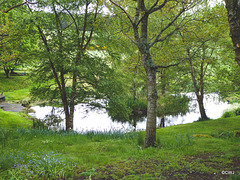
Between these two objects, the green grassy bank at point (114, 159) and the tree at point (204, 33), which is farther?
the tree at point (204, 33)

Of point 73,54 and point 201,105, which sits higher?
point 73,54

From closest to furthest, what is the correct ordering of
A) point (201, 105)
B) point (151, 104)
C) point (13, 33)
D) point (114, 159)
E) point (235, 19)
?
point (235, 19)
point (114, 159)
point (151, 104)
point (13, 33)
point (201, 105)

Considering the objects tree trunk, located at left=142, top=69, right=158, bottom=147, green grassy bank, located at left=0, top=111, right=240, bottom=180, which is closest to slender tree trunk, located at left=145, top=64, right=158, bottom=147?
tree trunk, located at left=142, top=69, right=158, bottom=147

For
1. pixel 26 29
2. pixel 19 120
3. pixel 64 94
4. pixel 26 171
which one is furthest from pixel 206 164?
pixel 19 120

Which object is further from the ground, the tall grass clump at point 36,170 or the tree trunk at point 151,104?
the tree trunk at point 151,104

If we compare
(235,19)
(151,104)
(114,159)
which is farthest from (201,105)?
(235,19)

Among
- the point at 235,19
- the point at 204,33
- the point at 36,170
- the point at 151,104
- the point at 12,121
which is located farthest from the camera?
the point at 12,121

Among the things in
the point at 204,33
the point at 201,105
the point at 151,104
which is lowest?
the point at 151,104

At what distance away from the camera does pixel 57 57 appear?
725 cm

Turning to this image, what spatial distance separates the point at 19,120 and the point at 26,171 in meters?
7.83

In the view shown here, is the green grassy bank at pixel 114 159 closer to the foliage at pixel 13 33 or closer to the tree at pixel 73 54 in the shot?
the tree at pixel 73 54

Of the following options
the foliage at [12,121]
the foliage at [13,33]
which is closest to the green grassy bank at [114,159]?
the foliage at [12,121]

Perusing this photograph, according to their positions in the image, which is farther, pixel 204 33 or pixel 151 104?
pixel 204 33

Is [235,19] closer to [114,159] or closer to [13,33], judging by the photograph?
[114,159]
